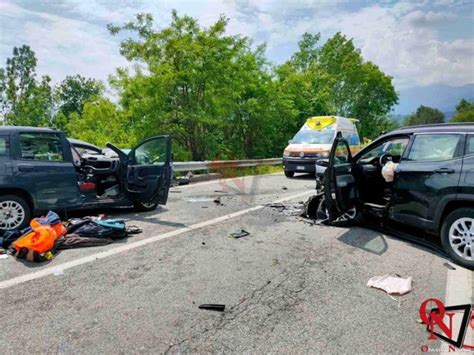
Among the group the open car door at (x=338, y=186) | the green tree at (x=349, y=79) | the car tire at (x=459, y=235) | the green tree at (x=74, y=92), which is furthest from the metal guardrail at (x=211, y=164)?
the green tree at (x=74, y=92)

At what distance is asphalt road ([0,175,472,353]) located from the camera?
2.78 metres

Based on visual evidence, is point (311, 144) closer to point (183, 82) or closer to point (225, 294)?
point (183, 82)

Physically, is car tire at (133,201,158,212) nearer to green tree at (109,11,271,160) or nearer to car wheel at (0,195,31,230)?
car wheel at (0,195,31,230)

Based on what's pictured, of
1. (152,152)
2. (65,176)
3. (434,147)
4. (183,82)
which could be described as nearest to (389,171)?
(434,147)

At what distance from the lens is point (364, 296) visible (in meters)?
3.63

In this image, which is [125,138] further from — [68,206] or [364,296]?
[364,296]

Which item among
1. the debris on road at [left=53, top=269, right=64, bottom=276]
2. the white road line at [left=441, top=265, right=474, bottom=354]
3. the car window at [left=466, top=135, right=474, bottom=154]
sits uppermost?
the car window at [left=466, top=135, right=474, bottom=154]

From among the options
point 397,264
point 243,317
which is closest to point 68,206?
point 243,317

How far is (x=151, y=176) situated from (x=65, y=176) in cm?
167

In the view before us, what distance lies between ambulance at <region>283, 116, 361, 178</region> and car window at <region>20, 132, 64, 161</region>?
9.23 m

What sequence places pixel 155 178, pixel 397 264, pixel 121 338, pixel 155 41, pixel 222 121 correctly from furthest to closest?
pixel 222 121
pixel 155 41
pixel 155 178
pixel 397 264
pixel 121 338

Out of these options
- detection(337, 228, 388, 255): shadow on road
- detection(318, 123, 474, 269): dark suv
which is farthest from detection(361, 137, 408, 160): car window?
detection(337, 228, 388, 255): shadow on road

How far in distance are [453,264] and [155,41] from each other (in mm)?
14741

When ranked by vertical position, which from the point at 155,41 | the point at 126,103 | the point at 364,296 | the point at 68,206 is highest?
the point at 155,41
